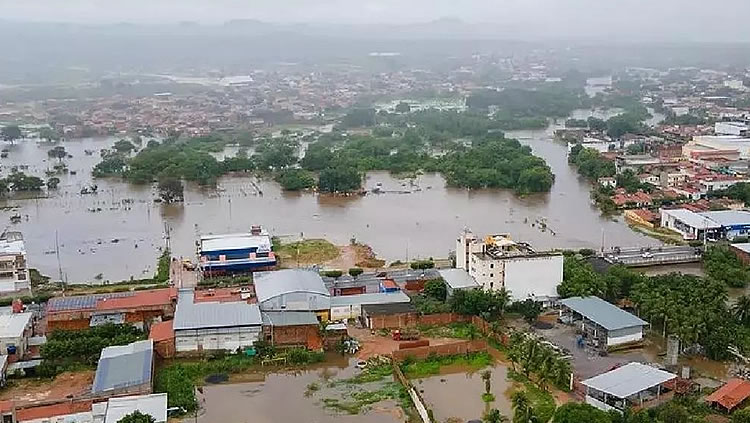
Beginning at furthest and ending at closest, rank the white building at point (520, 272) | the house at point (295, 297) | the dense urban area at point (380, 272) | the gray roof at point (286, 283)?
the white building at point (520, 272) → the gray roof at point (286, 283) → the house at point (295, 297) → the dense urban area at point (380, 272)

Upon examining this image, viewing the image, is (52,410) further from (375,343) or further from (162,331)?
(375,343)

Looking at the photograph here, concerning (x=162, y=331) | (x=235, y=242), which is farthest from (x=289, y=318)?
(x=235, y=242)

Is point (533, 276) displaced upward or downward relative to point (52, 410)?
upward

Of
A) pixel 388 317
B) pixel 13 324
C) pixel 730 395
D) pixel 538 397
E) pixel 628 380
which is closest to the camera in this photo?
pixel 730 395

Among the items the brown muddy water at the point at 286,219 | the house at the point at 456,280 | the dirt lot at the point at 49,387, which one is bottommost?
the brown muddy water at the point at 286,219

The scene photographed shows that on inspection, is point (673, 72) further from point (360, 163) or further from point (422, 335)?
point (422, 335)

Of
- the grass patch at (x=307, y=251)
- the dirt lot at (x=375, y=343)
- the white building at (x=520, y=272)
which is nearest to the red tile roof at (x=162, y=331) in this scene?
the dirt lot at (x=375, y=343)

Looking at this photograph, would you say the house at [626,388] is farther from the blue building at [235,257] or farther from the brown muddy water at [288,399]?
the blue building at [235,257]
